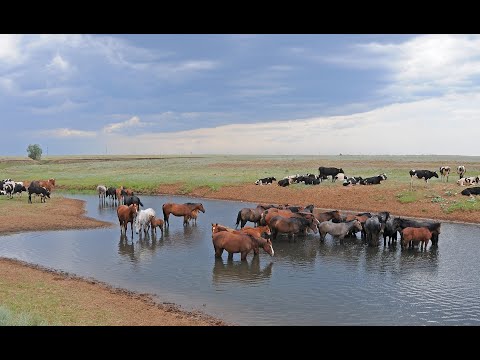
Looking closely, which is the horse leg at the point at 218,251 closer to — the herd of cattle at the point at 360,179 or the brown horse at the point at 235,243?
the brown horse at the point at 235,243

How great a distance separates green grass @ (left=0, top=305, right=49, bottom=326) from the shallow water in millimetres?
4284

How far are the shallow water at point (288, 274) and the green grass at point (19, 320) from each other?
14.1ft

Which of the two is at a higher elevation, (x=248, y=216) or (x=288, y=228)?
(x=248, y=216)

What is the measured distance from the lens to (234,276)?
15922 mm

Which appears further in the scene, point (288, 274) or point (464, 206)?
point (464, 206)

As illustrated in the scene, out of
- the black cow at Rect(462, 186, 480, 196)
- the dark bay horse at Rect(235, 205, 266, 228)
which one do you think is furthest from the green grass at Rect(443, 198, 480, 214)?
the dark bay horse at Rect(235, 205, 266, 228)

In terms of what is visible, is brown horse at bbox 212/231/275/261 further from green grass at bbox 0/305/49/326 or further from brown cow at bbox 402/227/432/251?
green grass at bbox 0/305/49/326

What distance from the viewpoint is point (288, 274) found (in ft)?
53.5

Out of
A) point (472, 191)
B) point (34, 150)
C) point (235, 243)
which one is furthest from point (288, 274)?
point (34, 150)

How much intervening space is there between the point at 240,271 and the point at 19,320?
28.8ft

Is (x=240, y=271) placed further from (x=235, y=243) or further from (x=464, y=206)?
(x=464, y=206)

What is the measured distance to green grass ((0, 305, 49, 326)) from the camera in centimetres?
862
